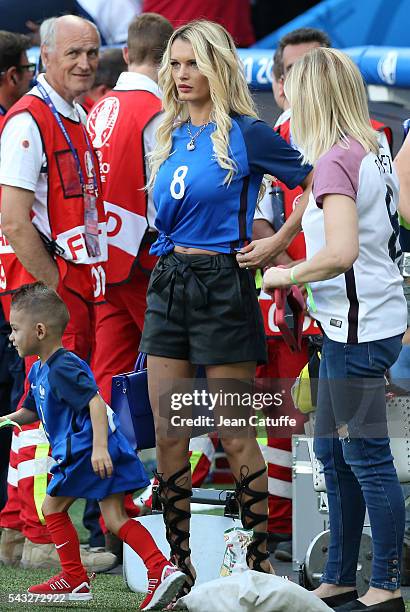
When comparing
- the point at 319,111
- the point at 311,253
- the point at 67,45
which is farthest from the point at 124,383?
the point at 67,45

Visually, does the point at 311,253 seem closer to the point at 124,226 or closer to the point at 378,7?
the point at 124,226

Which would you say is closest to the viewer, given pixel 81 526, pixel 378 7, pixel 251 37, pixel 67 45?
pixel 67 45

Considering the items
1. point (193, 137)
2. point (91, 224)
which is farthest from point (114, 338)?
point (193, 137)

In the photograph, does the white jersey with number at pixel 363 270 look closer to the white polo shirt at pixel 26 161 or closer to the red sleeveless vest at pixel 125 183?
the white polo shirt at pixel 26 161

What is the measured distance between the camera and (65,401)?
4.85 metres

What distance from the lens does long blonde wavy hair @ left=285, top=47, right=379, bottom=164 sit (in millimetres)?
4469

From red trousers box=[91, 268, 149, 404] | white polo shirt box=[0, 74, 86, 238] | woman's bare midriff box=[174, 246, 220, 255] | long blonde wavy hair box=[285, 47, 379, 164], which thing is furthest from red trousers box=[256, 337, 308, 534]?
long blonde wavy hair box=[285, 47, 379, 164]

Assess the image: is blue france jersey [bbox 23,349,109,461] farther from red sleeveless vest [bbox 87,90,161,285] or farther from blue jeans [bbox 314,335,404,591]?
red sleeveless vest [bbox 87,90,161,285]

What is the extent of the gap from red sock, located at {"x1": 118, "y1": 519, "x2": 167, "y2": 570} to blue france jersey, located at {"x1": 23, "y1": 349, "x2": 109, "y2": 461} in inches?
11.8

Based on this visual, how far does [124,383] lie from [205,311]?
52 cm

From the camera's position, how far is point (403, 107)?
23.9 ft

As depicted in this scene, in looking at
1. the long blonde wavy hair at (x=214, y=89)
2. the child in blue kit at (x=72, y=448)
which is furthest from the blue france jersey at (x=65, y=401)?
the long blonde wavy hair at (x=214, y=89)

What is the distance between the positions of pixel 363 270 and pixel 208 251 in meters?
0.56

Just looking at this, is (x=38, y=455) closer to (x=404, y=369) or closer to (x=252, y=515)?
(x=252, y=515)
